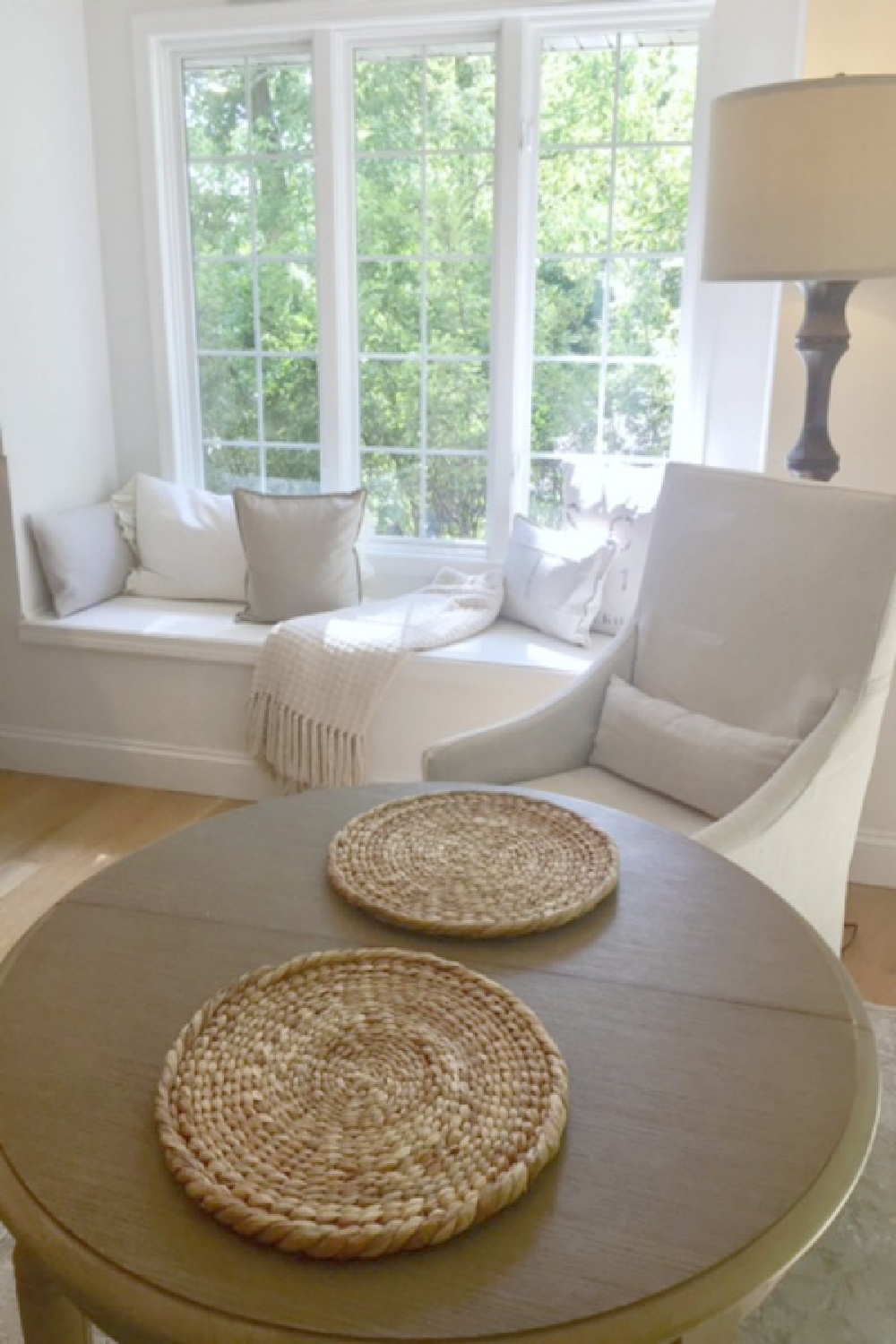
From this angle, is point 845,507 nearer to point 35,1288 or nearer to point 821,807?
point 821,807

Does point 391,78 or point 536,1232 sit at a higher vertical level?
point 391,78

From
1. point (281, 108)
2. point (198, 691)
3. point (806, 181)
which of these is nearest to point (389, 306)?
point (281, 108)

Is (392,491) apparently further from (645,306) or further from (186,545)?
(645,306)

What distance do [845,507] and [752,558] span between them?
0.18 metres

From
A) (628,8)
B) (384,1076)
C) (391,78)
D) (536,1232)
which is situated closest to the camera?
(536,1232)

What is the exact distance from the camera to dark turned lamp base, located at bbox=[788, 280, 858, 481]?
2107 millimetres

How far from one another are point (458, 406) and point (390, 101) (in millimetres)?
876

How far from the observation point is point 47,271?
3195mm

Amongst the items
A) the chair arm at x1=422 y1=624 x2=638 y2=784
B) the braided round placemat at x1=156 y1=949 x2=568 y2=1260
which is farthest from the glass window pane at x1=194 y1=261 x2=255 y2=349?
the braided round placemat at x1=156 y1=949 x2=568 y2=1260

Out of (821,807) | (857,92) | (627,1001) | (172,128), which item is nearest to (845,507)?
(821,807)

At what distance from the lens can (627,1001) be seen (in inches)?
41.8

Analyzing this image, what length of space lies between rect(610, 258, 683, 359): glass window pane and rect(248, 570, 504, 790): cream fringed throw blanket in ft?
2.82

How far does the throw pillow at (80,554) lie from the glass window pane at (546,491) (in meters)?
1.29

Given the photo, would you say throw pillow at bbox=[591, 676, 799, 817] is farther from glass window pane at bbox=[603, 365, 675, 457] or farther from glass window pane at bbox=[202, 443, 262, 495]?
glass window pane at bbox=[202, 443, 262, 495]
